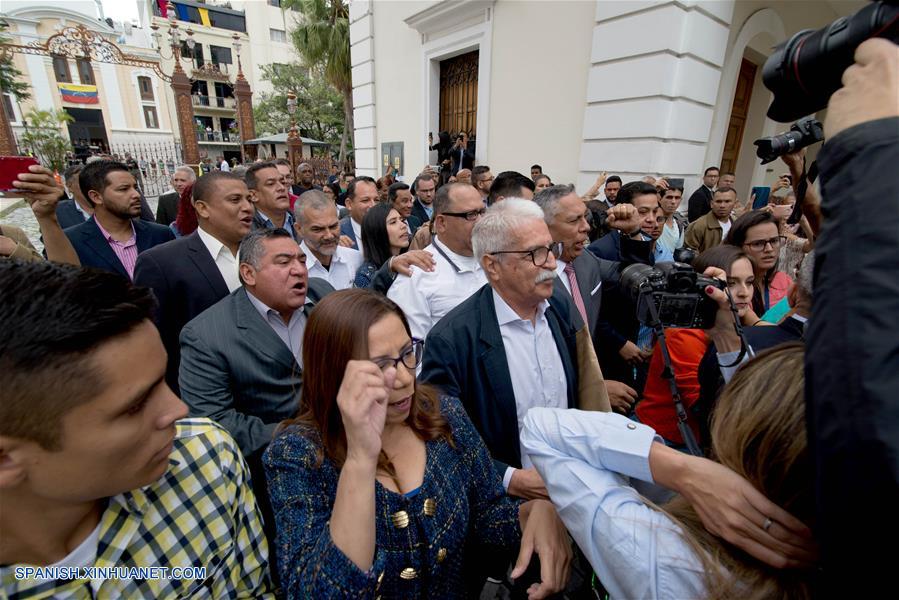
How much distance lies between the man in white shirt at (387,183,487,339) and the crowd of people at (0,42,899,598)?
1.92 ft

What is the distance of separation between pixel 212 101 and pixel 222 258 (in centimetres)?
5252

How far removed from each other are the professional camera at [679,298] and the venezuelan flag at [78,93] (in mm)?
49425

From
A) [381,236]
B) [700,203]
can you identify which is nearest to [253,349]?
[381,236]

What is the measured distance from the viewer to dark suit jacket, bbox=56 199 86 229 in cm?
500

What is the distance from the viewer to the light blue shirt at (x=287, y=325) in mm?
2240

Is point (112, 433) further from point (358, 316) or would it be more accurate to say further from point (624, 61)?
point (624, 61)

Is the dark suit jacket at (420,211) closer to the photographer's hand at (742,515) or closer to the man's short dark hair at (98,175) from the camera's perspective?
the man's short dark hair at (98,175)

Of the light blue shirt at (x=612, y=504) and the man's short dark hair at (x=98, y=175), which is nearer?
the light blue shirt at (x=612, y=504)

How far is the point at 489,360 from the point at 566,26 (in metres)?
7.17

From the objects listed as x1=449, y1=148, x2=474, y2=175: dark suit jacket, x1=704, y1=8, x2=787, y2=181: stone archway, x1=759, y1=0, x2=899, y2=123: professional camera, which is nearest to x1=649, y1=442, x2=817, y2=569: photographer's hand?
x1=759, y1=0, x2=899, y2=123: professional camera

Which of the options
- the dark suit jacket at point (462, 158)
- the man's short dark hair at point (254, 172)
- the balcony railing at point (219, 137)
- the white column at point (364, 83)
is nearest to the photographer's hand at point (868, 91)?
the man's short dark hair at point (254, 172)

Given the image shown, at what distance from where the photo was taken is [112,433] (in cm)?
90

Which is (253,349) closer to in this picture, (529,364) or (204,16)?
(529,364)

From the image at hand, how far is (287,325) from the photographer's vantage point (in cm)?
233
